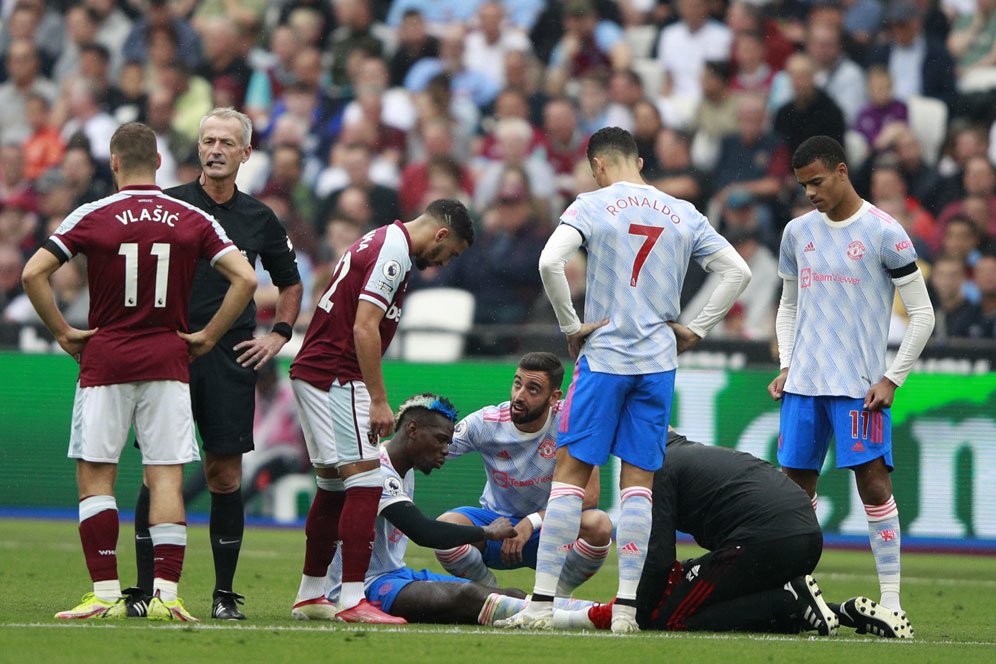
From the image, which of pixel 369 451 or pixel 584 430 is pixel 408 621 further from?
pixel 584 430

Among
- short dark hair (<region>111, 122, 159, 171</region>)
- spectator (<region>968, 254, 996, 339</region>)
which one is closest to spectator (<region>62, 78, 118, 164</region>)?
spectator (<region>968, 254, 996, 339</region>)

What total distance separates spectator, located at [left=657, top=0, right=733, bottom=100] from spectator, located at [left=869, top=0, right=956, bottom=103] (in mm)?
1750

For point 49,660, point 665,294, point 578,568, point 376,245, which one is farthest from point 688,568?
point 49,660

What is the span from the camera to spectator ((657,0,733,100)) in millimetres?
17234

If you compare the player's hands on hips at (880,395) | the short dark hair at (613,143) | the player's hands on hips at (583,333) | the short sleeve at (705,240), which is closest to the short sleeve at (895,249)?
the player's hands on hips at (880,395)

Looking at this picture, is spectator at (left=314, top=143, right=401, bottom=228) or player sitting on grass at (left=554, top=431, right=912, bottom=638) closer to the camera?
player sitting on grass at (left=554, top=431, right=912, bottom=638)

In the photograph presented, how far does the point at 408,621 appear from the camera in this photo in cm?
748

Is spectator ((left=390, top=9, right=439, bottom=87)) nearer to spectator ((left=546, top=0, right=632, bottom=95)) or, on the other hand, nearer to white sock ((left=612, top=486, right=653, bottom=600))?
spectator ((left=546, top=0, right=632, bottom=95))

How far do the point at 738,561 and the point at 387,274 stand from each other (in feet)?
7.05

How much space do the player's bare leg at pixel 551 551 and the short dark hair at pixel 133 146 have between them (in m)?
2.46

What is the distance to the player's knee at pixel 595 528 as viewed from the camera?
782 cm

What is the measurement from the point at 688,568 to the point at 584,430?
0.86 metres

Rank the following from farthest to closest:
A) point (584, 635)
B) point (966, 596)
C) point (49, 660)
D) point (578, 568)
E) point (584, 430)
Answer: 1. point (966, 596)
2. point (578, 568)
3. point (584, 430)
4. point (584, 635)
5. point (49, 660)

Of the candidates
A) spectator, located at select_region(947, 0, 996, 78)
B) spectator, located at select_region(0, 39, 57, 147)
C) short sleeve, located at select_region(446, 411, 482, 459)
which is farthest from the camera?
spectator, located at select_region(0, 39, 57, 147)
